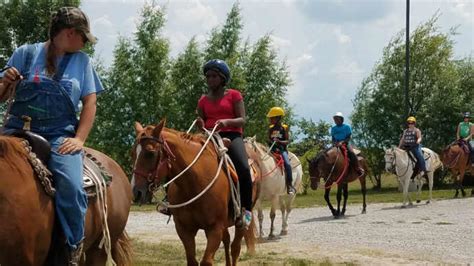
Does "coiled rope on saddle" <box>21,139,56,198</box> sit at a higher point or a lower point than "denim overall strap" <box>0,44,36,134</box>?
lower

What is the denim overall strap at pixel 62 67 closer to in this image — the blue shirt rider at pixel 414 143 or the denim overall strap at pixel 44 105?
the denim overall strap at pixel 44 105

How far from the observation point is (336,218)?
55.0 feet

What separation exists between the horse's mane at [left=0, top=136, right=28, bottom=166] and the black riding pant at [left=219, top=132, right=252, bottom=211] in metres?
3.79

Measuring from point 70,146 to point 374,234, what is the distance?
10.2 metres

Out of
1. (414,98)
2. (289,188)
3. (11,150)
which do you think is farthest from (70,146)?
(414,98)

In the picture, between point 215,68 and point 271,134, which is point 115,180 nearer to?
point 215,68

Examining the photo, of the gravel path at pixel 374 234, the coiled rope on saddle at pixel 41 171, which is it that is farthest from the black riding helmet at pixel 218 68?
the gravel path at pixel 374 234

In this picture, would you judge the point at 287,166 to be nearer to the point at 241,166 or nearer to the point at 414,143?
the point at 241,166

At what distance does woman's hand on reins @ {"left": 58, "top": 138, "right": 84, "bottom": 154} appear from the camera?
13.3 ft

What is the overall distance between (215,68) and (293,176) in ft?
22.8

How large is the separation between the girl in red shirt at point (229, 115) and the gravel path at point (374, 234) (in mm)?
3087

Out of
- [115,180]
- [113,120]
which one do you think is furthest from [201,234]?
[113,120]

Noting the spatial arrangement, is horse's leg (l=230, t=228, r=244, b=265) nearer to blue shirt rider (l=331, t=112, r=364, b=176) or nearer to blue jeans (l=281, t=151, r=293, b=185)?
blue jeans (l=281, t=151, r=293, b=185)

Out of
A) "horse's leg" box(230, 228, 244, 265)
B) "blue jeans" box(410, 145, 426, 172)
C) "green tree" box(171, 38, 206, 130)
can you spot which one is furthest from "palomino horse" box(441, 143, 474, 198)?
"horse's leg" box(230, 228, 244, 265)
